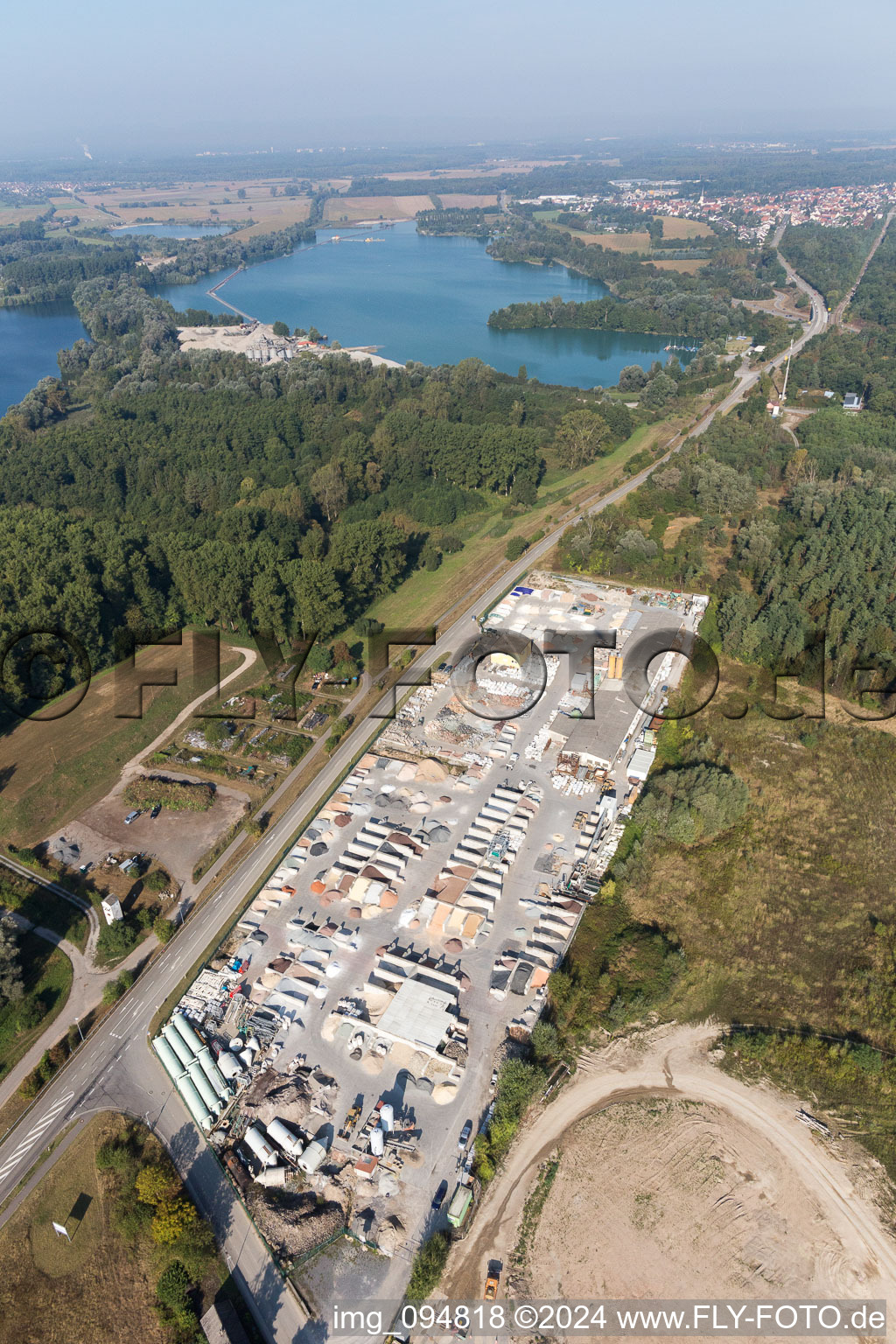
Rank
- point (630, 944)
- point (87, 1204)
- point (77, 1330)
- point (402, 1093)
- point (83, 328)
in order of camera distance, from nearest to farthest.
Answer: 1. point (77, 1330)
2. point (87, 1204)
3. point (402, 1093)
4. point (630, 944)
5. point (83, 328)

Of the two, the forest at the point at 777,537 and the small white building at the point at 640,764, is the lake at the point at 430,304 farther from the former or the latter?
the small white building at the point at 640,764

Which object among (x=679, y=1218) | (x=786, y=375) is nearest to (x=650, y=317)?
(x=786, y=375)

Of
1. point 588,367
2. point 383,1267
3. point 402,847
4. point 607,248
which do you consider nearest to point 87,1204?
point 383,1267

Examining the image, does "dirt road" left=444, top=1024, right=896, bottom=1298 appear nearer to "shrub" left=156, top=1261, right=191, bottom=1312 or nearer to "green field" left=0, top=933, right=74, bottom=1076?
"shrub" left=156, top=1261, right=191, bottom=1312

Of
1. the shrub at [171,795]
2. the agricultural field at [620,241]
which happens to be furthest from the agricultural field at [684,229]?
the shrub at [171,795]

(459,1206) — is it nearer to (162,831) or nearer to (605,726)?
(162,831)

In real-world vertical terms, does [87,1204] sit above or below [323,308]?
below

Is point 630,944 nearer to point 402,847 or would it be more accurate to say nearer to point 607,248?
point 402,847
